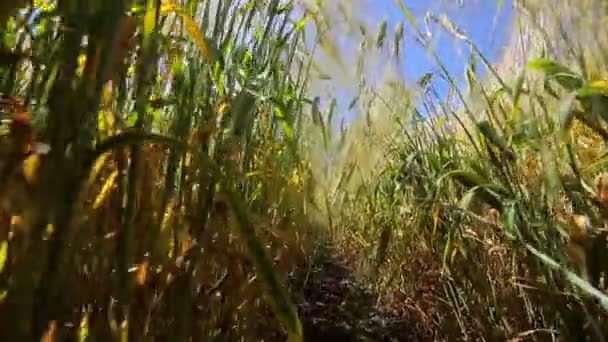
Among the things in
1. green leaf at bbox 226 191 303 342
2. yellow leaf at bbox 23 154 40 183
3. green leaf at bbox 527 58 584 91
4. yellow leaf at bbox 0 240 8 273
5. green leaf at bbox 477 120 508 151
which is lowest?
green leaf at bbox 226 191 303 342

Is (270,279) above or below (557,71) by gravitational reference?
below

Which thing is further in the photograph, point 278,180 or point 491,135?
point 278,180

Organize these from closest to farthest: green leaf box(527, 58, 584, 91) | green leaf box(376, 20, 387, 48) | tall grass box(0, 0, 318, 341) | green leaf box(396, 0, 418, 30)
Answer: tall grass box(0, 0, 318, 341) < green leaf box(527, 58, 584, 91) < green leaf box(396, 0, 418, 30) < green leaf box(376, 20, 387, 48)

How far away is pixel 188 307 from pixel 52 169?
0.86ft

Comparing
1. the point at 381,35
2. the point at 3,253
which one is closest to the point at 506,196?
the point at 381,35

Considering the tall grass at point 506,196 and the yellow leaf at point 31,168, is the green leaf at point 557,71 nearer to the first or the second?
the tall grass at point 506,196

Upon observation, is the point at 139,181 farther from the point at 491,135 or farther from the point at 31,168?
the point at 491,135

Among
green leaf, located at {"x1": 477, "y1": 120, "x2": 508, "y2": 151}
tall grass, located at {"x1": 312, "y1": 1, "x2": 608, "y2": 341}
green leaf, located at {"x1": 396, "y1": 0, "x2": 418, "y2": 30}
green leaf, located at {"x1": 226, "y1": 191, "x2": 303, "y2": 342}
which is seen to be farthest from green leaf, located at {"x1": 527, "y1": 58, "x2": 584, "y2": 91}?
green leaf, located at {"x1": 226, "y1": 191, "x2": 303, "y2": 342}

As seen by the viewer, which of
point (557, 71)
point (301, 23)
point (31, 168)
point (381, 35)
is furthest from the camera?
point (381, 35)

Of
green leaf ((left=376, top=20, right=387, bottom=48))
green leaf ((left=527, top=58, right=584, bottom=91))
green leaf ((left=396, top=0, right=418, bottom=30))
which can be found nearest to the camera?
green leaf ((left=527, top=58, right=584, bottom=91))

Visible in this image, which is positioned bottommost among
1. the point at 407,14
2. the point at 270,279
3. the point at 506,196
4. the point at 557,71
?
the point at 270,279

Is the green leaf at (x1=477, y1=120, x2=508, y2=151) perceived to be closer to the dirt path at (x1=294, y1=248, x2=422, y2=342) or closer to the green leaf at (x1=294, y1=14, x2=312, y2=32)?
the green leaf at (x1=294, y1=14, x2=312, y2=32)

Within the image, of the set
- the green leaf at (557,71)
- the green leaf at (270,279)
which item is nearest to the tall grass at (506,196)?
the green leaf at (557,71)

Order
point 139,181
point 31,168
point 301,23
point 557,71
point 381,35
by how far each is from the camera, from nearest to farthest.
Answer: point 31,168 → point 139,181 → point 557,71 → point 301,23 → point 381,35
